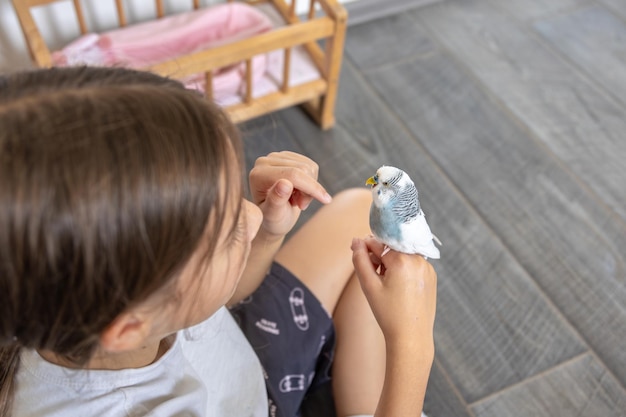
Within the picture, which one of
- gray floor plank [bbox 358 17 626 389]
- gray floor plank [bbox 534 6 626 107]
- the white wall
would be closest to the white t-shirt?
gray floor plank [bbox 358 17 626 389]

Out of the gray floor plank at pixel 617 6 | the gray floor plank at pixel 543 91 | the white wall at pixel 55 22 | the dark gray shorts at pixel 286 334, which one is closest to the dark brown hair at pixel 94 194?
the dark gray shorts at pixel 286 334

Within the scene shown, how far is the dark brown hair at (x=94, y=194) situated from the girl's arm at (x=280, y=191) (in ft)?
0.55

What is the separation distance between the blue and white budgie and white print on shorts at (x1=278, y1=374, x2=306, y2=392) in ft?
0.92

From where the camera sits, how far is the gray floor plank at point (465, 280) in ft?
3.25

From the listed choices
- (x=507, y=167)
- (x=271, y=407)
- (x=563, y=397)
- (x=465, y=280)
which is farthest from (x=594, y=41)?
(x=271, y=407)

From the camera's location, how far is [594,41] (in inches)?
61.8

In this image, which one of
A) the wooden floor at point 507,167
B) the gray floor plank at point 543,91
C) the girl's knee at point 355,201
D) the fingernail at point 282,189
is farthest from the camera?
the gray floor plank at point 543,91

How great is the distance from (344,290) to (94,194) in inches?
20.3

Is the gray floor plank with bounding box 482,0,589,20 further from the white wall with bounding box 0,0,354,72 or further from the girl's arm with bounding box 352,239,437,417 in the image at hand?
the girl's arm with bounding box 352,239,437,417

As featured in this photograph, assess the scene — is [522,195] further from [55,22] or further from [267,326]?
[55,22]

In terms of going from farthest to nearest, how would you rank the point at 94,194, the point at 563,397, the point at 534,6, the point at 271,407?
1. the point at 534,6
2. the point at 563,397
3. the point at 271,407
4. the point at 94,194

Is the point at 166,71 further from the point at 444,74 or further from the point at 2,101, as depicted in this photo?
the point at 444,74

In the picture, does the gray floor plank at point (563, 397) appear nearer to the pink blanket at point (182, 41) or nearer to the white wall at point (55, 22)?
the pink blanket at point (182, 41)

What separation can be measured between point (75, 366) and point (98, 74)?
24cm
